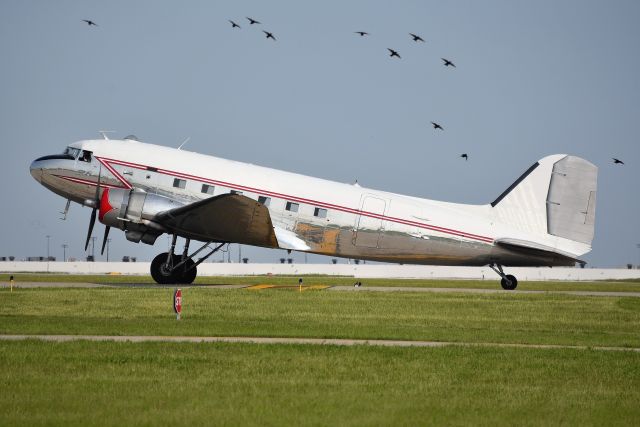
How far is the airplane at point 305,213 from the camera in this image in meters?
33.5

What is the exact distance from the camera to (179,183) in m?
33.6

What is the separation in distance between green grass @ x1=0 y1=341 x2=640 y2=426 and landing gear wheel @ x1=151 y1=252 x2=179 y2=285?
16712mm

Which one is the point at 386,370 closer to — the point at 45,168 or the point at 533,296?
the point at 533,296

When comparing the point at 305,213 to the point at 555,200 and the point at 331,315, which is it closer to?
the point at 331,315

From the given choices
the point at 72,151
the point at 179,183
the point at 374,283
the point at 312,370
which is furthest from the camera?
the point at 374,283

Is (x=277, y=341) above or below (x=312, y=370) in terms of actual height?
above

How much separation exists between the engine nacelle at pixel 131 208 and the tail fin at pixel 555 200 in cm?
1302

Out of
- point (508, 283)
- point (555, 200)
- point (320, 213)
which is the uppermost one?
point (555, 200)

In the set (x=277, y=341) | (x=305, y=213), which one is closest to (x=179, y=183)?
(x=305, y=213)

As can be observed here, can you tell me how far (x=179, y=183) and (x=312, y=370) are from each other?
1893 centimetres

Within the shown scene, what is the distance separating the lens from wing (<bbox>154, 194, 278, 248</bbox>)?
31281 mm

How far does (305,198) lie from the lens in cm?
3388

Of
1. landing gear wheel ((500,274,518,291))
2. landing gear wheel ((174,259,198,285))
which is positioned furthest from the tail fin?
landing gear wheel ((174,259,198,285))

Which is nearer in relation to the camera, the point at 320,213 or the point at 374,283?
the point at 320,213
